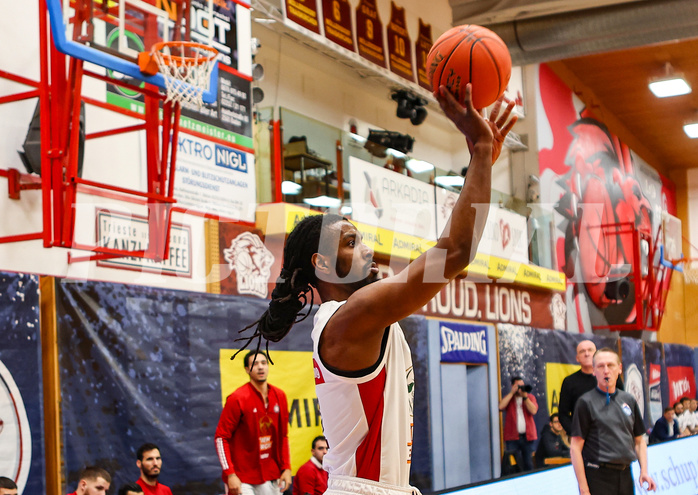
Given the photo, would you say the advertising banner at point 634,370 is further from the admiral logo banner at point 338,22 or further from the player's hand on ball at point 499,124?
the player's hand on ball at point 499,124

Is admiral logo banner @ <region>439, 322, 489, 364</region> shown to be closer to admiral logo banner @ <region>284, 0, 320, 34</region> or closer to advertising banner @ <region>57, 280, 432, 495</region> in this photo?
advertising banner @ <region>57, 280, 432, 495</region>

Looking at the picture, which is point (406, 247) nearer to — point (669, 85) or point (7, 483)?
point (7, 483)

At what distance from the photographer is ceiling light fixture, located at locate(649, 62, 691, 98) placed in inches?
758

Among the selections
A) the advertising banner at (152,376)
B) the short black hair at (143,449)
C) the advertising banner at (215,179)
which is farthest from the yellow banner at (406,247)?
the short black hair at (143,449)

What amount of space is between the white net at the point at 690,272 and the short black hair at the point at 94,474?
21312 millimetres

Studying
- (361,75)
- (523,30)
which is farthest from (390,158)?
(523,30)

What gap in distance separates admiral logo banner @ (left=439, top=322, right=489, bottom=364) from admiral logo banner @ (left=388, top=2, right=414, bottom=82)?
4.37m

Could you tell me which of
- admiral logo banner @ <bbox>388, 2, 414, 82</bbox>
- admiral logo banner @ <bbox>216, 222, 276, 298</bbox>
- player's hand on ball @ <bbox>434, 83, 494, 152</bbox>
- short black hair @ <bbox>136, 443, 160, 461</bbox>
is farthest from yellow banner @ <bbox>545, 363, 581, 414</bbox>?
player's hand on ball @ <bbox>434, 83, 494, 152</bbox>

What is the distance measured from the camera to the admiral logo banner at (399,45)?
13.2 m

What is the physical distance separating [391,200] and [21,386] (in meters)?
6.39

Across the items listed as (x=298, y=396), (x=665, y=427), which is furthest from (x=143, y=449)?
(x=665, y=427)

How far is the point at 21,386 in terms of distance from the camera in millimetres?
5797

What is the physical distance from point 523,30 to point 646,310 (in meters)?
8.23

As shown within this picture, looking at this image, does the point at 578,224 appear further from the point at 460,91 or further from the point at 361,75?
the point at 460,91
